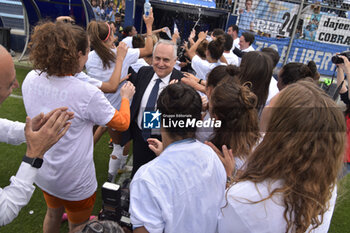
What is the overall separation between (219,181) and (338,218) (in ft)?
8.96

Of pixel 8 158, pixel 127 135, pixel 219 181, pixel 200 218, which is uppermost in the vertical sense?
pixel 219 181

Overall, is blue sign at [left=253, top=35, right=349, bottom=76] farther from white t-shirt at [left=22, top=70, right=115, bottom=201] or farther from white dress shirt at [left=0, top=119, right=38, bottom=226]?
white dress shirt at [left=0, top=119, right=38, bottom=226]

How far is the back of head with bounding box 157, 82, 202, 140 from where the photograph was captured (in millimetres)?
1177

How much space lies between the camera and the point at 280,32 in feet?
25.3

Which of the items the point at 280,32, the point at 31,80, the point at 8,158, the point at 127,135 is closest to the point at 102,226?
the point at 31,80

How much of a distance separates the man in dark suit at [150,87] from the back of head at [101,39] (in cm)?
46

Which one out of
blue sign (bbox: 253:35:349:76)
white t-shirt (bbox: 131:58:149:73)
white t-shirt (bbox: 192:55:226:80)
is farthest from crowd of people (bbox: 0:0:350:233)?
blue sign (bbox: 253:35:349:76)

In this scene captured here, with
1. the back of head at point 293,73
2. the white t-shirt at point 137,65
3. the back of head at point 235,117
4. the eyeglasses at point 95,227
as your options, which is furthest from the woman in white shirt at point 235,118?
the white t-shirt at point 137,65

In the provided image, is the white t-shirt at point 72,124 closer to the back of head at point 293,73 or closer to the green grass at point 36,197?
the green grass at point 36,197

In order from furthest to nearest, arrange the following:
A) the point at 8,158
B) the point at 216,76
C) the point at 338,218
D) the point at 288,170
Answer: the point at 8,158 → the point at 338,218 → the point at 216,76 → the point at 288,170

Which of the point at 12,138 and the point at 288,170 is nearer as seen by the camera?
the point at 288,170

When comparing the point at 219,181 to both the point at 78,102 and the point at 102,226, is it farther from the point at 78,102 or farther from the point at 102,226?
the point at 78,102

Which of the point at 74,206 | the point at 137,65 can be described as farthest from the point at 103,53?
the point at 74,206

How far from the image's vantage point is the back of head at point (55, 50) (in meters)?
1.41
